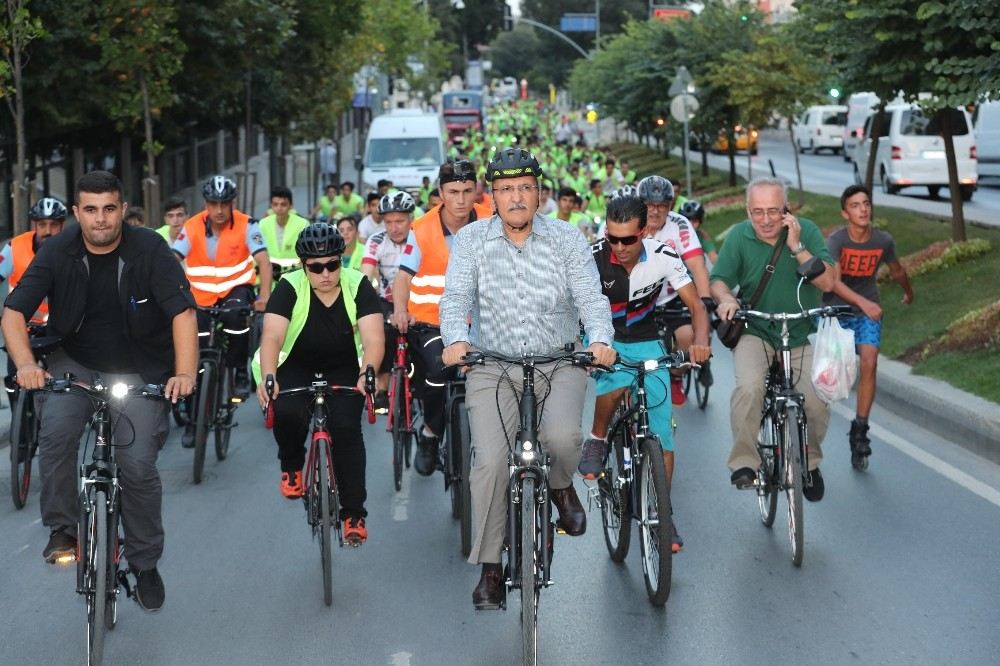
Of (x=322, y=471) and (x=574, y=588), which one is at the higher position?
(x=322, y=471)

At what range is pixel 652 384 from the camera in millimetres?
7641

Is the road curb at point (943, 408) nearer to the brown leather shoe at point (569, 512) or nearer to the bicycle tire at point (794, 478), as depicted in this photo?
the bicycle tire at point (794, 478)

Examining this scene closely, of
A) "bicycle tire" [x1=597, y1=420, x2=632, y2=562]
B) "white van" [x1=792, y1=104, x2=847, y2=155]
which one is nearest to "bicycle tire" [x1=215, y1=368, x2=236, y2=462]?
"bicycle tire" [x1=597, y1=420, x2=632, y2=562]

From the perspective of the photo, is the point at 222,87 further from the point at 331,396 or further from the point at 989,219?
the point at 331,396

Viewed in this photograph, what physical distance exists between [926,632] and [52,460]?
3627 mm

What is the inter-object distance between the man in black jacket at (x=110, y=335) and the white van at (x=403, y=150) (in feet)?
92.7

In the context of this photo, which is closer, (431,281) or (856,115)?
(431,281)

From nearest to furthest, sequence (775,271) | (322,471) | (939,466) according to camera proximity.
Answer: (322,471)
(775,271)
(939,466)

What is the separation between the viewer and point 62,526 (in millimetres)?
6531

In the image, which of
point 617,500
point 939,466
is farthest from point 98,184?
point 939,466

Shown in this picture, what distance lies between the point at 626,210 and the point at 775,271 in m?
1.35

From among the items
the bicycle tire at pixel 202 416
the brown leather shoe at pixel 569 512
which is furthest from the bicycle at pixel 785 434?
the bicycle tire at pixel 202 416

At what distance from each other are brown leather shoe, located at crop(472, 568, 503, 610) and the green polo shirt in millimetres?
2688

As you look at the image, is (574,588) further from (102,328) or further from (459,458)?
(102,328)
